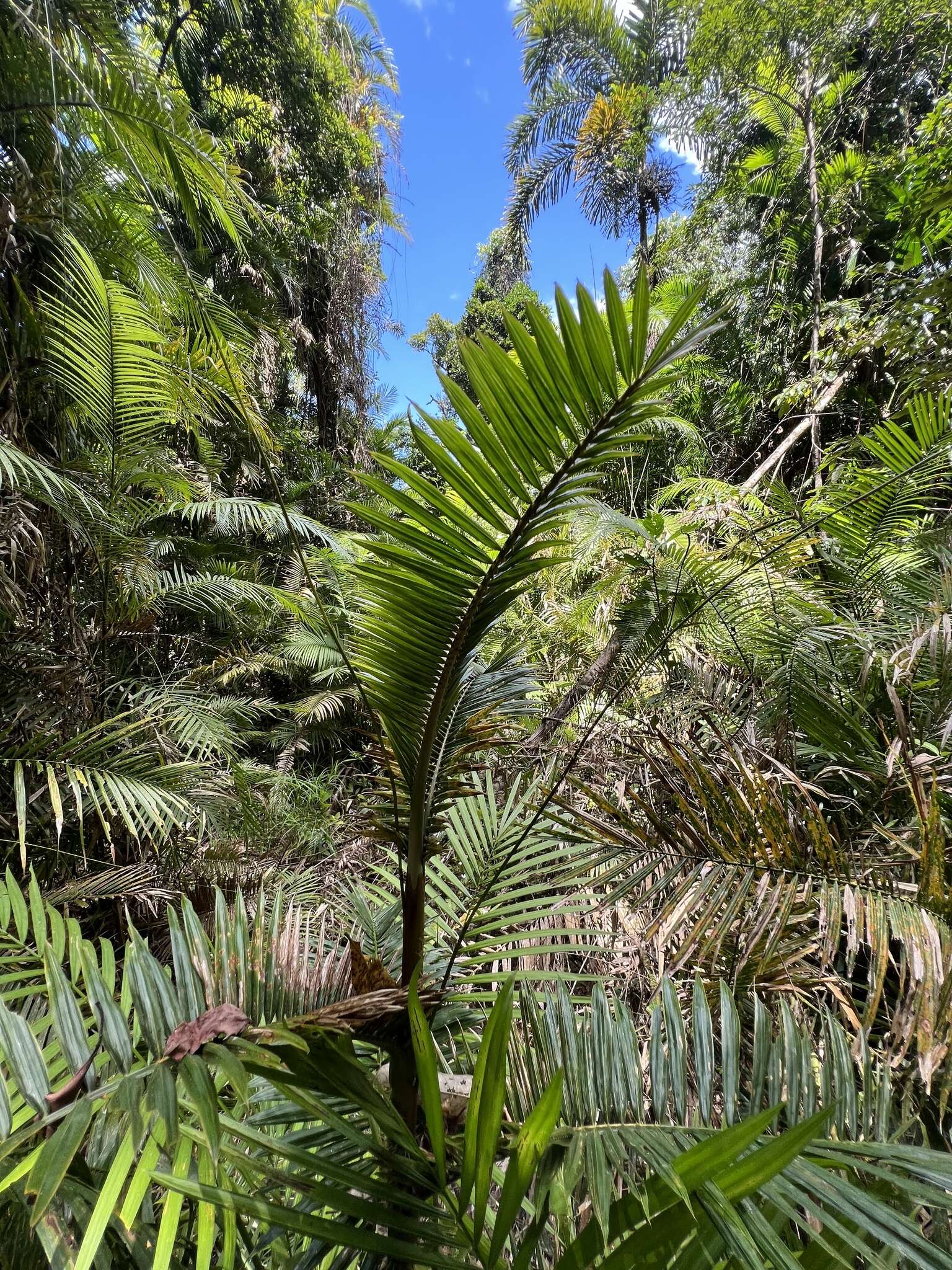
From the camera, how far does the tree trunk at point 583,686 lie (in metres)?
1.97

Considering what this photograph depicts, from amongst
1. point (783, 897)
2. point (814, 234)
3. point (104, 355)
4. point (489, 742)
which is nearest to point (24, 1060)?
point (489, 742)

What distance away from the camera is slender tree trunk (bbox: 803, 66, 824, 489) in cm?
350

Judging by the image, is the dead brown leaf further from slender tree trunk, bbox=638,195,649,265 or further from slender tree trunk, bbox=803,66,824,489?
slender tree trunk, bbox=638,195,649,265

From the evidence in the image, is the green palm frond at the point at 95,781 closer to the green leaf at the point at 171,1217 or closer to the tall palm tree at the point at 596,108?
the green leaf at the point at 171,1217

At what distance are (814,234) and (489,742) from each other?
524 cm

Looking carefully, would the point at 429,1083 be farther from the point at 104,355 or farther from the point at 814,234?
the point at 814,234

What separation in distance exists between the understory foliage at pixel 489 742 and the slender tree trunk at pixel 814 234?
0.07 m

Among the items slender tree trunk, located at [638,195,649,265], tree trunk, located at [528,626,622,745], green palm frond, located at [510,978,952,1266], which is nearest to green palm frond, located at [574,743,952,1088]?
green palm frond, located at [510,978,952,1266]

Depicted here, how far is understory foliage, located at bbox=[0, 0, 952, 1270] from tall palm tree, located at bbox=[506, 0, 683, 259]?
162 cm

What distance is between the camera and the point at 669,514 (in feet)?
9.16

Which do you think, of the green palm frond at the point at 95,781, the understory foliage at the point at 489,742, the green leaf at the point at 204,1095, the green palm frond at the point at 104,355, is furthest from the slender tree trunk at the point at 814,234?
the green leaf at the point at 204,1095

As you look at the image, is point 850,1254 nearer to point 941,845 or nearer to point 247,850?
point 941,845

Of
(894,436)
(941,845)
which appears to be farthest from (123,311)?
(894,436)

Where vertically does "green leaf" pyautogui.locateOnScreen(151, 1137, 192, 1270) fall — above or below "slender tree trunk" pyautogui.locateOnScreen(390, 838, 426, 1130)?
below
